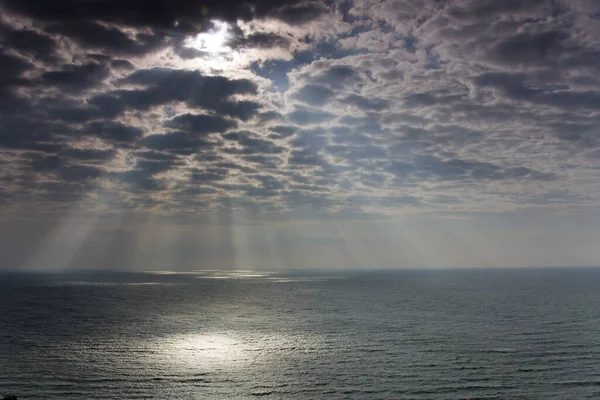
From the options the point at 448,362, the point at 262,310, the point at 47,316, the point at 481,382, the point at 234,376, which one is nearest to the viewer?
the point at 481,382

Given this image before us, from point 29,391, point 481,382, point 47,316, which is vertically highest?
point 47,316

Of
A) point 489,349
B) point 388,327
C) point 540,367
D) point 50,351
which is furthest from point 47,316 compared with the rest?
point 540,367

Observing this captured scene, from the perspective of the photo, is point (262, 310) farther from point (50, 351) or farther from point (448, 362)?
point (448, 362)

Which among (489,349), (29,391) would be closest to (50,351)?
(29,391)

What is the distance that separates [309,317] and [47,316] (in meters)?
65.9

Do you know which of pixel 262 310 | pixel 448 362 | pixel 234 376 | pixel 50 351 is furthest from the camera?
pixel 262 310

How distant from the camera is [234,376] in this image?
2361 inches

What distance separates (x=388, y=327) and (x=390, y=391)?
1876 inches

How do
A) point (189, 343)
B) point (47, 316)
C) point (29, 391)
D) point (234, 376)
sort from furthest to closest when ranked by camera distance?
1. point (47, 316)
2. point (189, 343)
3. point (234, 376)
4. point (29, 391)

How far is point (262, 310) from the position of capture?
14050cm

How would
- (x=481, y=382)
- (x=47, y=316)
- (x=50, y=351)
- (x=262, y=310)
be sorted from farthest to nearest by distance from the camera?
(x=262, y=310)
(x=47, y=316)
(x=50, y=351)
(x=481, y=382)

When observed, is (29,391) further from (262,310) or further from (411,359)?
(262,310)

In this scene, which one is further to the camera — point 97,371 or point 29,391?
point 97,371

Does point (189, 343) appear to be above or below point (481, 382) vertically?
above
